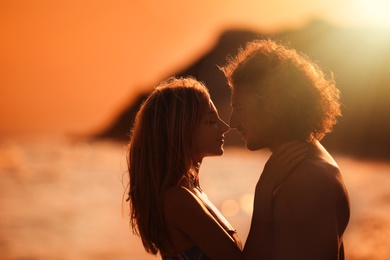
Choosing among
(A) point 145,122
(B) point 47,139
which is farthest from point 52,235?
(B) point 47,139

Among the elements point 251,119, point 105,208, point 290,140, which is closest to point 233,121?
point 251,119

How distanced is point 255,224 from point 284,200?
346 millimetres

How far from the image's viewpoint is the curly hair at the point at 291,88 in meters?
5.22

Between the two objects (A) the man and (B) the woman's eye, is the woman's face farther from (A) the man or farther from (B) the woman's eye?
(A) the man

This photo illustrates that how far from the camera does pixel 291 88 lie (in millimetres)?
5266

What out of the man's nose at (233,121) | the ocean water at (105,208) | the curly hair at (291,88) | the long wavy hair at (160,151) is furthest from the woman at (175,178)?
the ocean water at (105,208)

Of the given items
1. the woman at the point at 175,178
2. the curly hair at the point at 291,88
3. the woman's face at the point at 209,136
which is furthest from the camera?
the woman's face at the point at 209,136

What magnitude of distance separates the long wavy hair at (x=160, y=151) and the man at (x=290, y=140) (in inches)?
12.1

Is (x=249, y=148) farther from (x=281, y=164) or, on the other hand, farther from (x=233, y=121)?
(x=281, y=164)

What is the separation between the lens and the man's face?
5.32 m

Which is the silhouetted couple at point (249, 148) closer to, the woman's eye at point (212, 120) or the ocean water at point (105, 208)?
the woman's eye at point (212, 120)

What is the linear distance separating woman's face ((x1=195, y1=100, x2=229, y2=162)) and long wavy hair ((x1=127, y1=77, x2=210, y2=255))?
2.0 inches

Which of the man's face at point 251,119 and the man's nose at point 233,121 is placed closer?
the man's face at point 251,119

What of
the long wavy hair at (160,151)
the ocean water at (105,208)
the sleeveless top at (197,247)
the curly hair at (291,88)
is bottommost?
the ocean water at (105,208)
